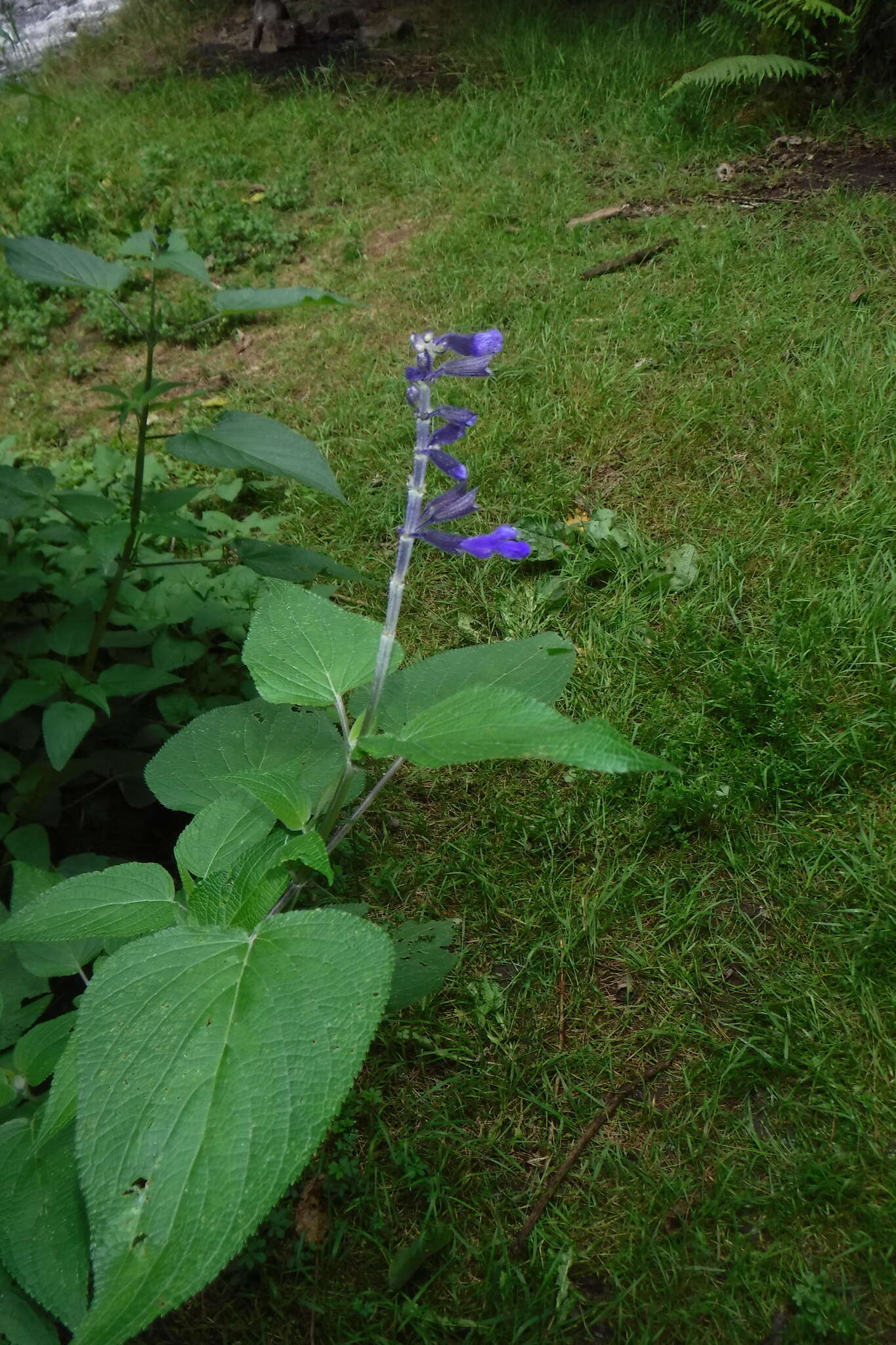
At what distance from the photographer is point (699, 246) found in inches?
156

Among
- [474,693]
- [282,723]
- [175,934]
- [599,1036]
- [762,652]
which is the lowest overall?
[599,1036]

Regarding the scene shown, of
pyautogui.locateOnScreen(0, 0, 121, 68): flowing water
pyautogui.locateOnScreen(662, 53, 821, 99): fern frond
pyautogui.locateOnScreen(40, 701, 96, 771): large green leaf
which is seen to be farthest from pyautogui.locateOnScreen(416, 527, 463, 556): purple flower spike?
pyautogui.locateOnScreen(0, 0, 121, 68): flowing water

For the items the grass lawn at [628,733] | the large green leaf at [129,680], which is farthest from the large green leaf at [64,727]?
the grass lawn at [628,733]

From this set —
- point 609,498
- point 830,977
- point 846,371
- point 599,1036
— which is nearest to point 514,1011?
point 599,1036

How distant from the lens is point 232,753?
134 cm

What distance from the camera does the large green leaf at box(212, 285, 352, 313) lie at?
1473 mm

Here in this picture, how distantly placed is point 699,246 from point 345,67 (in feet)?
12.8

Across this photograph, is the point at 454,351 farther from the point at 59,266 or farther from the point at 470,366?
the point at 59,266

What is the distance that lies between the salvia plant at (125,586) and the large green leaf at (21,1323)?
87 cm

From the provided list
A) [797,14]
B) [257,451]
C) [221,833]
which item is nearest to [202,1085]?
[221,833]

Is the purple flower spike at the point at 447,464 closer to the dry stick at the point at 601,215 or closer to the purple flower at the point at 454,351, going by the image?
the purple flower at the point at 454,351

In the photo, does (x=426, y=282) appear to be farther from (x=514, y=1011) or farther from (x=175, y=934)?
(x=175, y=934)

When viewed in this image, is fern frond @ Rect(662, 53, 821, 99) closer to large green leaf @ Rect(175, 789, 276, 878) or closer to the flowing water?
large green leaf @ Rect(175, 789, 276, 878)

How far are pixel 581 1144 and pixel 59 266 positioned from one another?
6.43 feet
